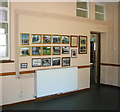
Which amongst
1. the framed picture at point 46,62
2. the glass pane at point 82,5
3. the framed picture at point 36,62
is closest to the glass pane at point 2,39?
the framed picture at point 36,62

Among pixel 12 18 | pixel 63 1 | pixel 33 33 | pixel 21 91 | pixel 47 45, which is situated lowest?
pixel 21 91

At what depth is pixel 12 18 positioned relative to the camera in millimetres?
4348

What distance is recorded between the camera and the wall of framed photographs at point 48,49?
4609 millimetres

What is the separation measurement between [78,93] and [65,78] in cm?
78

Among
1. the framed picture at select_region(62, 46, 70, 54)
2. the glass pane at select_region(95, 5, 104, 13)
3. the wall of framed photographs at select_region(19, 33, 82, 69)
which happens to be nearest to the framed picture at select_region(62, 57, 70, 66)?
the wall of framed photographs at select_region(19, 33, 82, 69)

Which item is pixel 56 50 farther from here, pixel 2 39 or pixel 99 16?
pixel 99 16

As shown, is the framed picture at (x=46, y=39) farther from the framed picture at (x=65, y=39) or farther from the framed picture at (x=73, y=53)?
the framed picture at (x=73, y=53)

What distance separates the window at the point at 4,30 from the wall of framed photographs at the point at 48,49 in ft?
1.24

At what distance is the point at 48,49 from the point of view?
16.4 ft

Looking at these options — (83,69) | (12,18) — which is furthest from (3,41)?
(83,69)

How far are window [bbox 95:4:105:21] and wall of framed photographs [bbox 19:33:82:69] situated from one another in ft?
5.12

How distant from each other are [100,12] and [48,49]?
3.04 m

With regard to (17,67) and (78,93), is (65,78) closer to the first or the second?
(78,93)

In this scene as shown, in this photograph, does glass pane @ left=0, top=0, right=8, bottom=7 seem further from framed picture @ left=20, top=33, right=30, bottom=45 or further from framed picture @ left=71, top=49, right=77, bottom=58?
framed picture @ left=71, top=49, right=77, bottom=58
